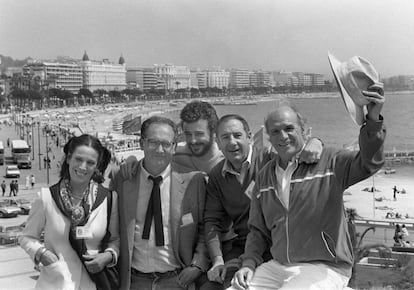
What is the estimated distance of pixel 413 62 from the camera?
92.9 ft

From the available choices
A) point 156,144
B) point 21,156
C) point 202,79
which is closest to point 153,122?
point 156,144

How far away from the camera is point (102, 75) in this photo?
247 ft

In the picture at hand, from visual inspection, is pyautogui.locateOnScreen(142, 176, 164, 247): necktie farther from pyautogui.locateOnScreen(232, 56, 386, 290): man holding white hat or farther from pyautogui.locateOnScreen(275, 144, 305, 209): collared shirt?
pyautogui.locateOnScreen(275, 144, 305, 209): collared shirt

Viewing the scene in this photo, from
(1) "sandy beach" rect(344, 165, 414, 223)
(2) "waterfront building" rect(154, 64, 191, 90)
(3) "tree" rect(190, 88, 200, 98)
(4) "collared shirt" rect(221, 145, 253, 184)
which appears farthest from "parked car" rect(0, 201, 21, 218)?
(2) "waterfront building" rect(154, 64, 191, 90)

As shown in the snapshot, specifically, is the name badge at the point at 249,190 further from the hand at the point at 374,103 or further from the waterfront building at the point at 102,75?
the waterfront building at the point at 102,75

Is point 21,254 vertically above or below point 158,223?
below

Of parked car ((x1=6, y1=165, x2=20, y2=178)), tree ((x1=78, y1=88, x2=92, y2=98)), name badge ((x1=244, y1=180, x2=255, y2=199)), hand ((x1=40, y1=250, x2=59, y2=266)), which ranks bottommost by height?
parked car ((x1=6, y1=165, x2=20, y2=178))

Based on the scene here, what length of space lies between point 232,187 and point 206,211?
0.43 ft

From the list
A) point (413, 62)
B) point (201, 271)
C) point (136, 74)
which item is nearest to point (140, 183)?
point (201, 271)

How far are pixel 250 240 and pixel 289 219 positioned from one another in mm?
204

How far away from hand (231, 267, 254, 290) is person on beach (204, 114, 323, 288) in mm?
191

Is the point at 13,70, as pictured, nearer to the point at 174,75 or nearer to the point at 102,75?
the point at 102,75

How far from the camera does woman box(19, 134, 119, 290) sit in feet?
5.86

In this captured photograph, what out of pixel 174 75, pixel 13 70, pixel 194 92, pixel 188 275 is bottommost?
pixel 188 275
